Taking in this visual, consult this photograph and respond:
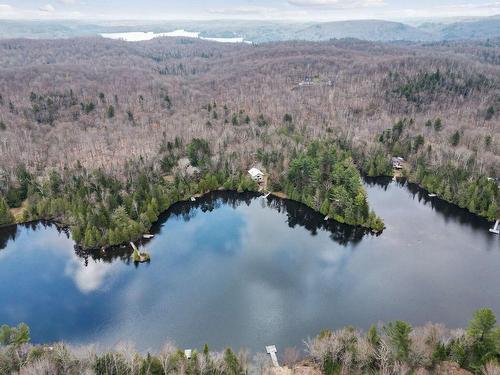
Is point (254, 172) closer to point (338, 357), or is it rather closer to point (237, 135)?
point (237, 135)

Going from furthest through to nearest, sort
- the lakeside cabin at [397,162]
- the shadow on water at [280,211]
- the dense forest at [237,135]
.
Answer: the lakeside cabin at [397,162] → the dense forest at [237,135] → the shadow on water at [280,211]

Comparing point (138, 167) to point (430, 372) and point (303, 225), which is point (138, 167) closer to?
point (303, 225)

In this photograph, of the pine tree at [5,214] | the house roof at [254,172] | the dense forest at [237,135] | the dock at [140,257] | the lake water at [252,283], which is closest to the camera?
the lake water at [252,283]

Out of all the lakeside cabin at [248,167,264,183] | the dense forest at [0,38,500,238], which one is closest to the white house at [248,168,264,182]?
the lakeside cabin at [248,167,264,183]

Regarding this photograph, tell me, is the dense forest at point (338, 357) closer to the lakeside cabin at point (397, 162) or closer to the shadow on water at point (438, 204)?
the shadow on water at point (438, 204)

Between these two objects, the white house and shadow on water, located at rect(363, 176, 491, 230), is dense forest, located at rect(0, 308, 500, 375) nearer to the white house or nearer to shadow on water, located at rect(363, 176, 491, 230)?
shadow on water, located at rect(363, 176, 491, 230)

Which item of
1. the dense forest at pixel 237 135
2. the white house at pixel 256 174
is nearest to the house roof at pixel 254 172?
the white house at pixel 256 174
